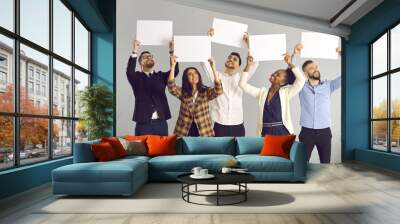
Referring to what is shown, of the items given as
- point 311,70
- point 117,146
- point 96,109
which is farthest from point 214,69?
point 117,146

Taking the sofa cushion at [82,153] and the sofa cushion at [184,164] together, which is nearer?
the sofa cushion at [82,153]

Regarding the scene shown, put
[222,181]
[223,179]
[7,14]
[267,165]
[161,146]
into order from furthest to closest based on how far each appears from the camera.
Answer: [161,146] → [267,165] → [7,14] → [223,179] → [222,181]

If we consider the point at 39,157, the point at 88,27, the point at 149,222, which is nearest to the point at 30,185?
the point at 39,157

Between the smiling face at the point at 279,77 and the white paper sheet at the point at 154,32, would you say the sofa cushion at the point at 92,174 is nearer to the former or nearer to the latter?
the white paper sheet at the point at 154,32

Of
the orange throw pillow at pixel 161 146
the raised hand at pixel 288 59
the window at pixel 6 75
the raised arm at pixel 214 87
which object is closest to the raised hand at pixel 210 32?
the raised arm at pixel 214 87

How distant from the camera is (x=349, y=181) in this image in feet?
20.6

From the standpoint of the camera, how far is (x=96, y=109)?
25.2 feet

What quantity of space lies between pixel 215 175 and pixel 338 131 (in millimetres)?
4754

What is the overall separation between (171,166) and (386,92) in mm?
5232

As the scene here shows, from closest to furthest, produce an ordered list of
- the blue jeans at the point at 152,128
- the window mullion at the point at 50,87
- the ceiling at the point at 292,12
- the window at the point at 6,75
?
the window at the point at 6,75, the window mullion at the point at 50,87, the ceiling at the point at 292,12, the blue jeans at the point at 152,128

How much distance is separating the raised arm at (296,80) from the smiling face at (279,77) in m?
0.18

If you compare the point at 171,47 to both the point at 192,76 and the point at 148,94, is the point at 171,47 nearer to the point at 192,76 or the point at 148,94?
the point at 192,76

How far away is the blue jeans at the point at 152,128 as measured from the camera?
828cm

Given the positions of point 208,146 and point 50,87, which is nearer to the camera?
point 50,87
